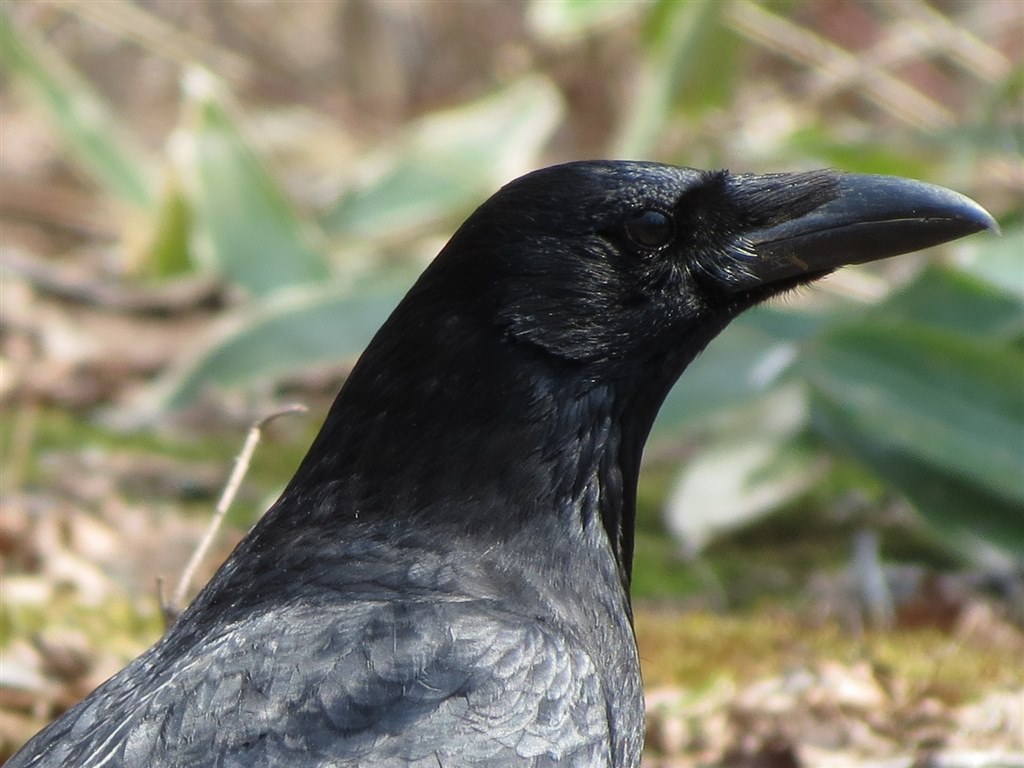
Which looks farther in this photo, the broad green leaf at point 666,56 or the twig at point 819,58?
the twig at point 819,58

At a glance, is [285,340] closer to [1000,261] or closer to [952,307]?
[952,307]

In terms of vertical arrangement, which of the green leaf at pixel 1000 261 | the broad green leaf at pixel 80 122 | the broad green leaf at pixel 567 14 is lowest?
the green leaf at pixel 1000 261

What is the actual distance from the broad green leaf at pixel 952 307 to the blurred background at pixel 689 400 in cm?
1

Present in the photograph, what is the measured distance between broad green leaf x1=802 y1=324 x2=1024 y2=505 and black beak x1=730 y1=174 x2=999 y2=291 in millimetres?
2088

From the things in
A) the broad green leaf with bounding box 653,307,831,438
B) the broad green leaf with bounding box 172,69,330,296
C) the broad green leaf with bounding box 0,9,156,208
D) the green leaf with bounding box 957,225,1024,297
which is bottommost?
the broad green leaf with bounding box 653,307,831,438

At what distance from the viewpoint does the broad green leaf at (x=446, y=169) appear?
308 inches

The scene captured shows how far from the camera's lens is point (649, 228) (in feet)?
10.0

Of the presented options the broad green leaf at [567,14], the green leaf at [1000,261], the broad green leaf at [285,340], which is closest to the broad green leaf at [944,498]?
the green leaf at [1000,261]

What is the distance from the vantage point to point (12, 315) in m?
8.12

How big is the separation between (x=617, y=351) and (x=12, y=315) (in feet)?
18.9

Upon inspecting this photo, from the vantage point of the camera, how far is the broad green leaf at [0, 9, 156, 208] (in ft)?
26.0

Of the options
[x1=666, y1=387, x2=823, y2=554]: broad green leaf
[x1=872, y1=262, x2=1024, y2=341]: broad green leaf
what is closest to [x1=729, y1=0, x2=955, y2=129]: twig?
[x1=872, y1=262, x2=1024, y2=341]: broad green leaf

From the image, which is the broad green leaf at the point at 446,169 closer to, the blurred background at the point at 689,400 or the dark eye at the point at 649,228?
the blurred background at the point at 689,400

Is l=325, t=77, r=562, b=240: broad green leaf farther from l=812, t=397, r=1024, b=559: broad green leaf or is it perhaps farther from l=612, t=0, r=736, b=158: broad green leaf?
l=812, t=397, r=1024, b=559: broad green leaf
